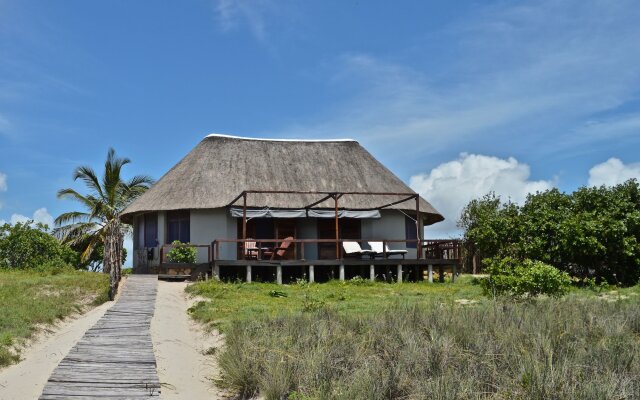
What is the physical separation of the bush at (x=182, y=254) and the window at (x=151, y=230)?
3.64 metres

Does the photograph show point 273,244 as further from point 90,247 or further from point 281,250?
point 90,247

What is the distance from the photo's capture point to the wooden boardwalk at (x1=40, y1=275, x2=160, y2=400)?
9.86m

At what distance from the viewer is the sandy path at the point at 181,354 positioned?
10.4m

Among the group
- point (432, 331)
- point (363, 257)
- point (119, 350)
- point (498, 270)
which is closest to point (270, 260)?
point (363, 257)

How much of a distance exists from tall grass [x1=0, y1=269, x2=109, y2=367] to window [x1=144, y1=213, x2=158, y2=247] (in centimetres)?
375

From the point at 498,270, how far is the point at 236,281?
8406 millimetres

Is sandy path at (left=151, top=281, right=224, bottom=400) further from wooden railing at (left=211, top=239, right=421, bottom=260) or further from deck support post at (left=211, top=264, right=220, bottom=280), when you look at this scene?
wooden railing at (left=211, top=239, right=421, bottom=260)

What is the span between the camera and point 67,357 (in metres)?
11.4

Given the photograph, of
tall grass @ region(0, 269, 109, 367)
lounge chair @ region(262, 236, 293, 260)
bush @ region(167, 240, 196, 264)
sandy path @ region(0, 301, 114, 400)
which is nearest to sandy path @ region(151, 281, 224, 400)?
sandy path @ region(0, 301, 114, 400)

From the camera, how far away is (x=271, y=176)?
27.3m

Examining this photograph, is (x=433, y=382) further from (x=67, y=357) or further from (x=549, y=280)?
(x=549, y=280)

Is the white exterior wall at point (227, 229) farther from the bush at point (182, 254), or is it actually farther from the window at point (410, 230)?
the bush at point (182, 254)

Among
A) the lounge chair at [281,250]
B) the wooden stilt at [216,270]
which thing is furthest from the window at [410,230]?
the wooden stilt at [216,270]

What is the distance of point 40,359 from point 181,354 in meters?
2.40
